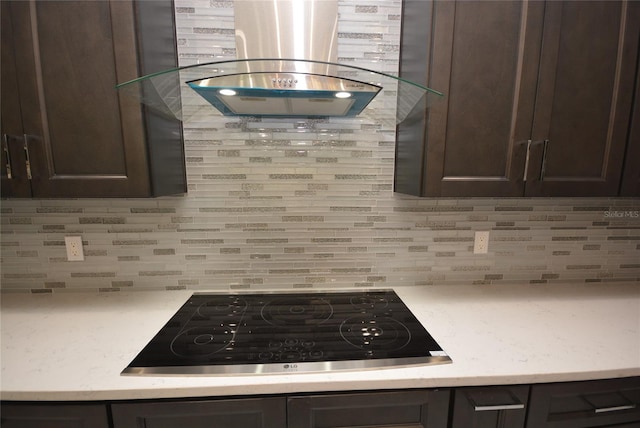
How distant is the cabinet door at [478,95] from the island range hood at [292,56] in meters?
0.32

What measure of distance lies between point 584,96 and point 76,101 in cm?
189

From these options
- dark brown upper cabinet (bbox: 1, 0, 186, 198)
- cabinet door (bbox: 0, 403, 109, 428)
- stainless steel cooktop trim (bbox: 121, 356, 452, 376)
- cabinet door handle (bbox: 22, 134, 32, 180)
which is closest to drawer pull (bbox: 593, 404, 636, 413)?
stainless steel cooktop trim (bbox: 121, 356, 452, 376)

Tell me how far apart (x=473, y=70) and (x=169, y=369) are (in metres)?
1.47

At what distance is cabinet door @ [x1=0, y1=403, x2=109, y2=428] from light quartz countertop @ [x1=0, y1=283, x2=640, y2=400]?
5 centimetres

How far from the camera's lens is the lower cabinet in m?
0.85

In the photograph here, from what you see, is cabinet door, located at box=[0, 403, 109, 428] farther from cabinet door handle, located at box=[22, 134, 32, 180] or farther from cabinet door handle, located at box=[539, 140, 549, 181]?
cabinet door handle, located at box=[539, 140, 549, 181]

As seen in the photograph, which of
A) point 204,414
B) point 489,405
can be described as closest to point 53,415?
point 204,414

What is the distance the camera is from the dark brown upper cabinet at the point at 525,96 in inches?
42.1

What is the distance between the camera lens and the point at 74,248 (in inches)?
54.4

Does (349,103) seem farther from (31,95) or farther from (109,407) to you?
(109,407)

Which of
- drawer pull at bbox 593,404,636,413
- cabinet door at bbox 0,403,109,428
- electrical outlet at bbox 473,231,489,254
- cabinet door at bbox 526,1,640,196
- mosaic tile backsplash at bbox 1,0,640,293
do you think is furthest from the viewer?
electrical outlet at bbox 473,231,489,254

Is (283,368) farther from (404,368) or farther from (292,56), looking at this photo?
(292,56)

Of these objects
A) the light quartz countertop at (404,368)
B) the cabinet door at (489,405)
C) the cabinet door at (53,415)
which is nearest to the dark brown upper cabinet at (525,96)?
the light quartz countertop at (404,368)

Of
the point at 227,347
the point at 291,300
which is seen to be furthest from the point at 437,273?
the point at 227,347
